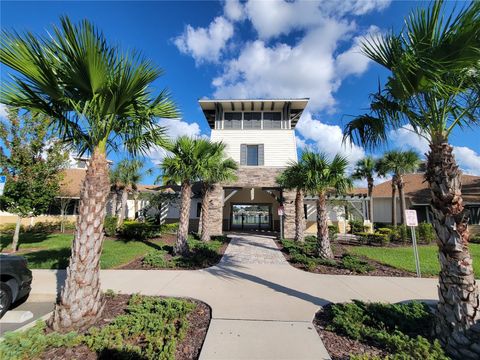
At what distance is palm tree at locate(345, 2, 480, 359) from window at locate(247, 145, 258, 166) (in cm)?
1465

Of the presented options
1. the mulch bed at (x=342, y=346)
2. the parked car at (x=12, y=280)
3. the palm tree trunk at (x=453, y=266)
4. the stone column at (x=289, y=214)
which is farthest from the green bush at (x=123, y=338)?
the stone column at (x=289, y=214)

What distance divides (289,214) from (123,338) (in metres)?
15.3

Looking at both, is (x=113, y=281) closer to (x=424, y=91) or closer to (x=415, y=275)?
(x=424, y=91)

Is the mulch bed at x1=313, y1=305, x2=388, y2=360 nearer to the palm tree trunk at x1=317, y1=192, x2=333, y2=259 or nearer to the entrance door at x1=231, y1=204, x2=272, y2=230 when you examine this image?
the palm tree trunk at x1=317, y1=192, x2=333, y2=259

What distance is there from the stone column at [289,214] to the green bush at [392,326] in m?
12.7

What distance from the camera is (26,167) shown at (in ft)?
41.1

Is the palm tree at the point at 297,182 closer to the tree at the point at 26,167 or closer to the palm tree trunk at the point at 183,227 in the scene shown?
the palm tree trunk at the point at 183,227

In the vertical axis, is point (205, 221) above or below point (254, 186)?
below

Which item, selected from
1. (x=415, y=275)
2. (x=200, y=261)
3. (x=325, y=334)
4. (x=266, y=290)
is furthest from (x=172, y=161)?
(x=415, y=275)

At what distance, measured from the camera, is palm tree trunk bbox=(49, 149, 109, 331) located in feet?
12.6

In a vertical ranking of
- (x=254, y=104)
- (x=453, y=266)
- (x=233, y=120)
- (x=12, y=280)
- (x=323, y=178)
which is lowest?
(x=12, y=280)

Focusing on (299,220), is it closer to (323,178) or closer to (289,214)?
(289,214)

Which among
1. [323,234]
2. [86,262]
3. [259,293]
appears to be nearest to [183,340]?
[86,262]

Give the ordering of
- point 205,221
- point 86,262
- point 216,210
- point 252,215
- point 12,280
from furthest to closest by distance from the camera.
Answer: point 252,215 → point 216,210 → point 205,221 → point 12,280 → point 86,262
